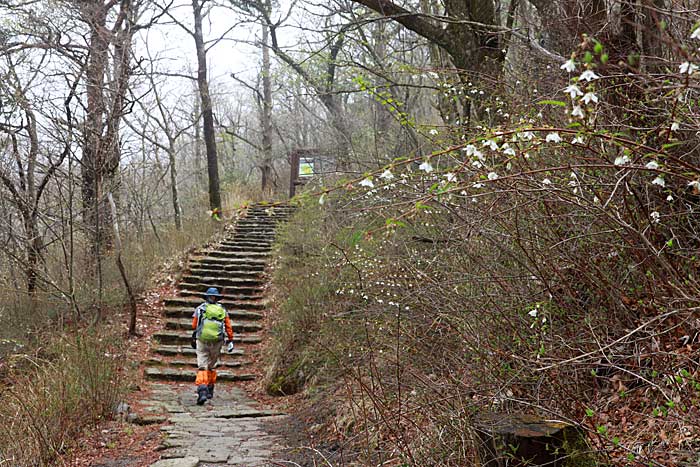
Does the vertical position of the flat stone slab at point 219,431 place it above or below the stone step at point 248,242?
below

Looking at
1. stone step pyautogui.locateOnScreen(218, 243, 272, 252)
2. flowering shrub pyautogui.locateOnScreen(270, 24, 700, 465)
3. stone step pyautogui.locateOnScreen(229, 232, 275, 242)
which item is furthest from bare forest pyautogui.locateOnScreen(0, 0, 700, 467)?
stone step pyautogui.locateOnScreen(229, 232, 275, 242)

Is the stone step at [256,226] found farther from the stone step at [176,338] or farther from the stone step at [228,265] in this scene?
the stone step at [176,338]

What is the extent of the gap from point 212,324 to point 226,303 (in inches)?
164

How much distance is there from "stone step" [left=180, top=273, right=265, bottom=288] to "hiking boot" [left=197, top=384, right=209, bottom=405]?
5505 mm

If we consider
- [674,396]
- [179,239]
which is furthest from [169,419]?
[179,239]

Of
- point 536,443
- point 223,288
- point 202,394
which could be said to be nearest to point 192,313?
point 223,288

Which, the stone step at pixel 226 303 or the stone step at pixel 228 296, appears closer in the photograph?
the stone step at pixel 226 303

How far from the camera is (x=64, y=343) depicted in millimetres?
7617

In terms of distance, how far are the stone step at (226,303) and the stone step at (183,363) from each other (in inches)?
Answer: 79.9

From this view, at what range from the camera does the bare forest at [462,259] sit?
120 inches

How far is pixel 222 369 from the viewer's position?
35.5ft

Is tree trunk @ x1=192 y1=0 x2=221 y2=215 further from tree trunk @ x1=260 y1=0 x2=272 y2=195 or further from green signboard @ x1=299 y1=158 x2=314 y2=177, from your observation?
tree trunk @ x1=260 y1=0 x2=272 y2=195

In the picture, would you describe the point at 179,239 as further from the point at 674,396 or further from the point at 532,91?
the point at 674,396

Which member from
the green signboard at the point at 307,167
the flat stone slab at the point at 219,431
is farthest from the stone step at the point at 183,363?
the green signboard at the point at 307,167
